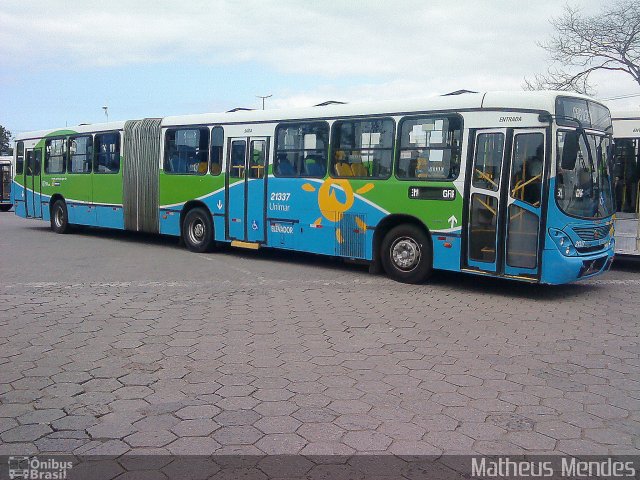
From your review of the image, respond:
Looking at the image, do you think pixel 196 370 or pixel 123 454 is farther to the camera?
pixel 196 370

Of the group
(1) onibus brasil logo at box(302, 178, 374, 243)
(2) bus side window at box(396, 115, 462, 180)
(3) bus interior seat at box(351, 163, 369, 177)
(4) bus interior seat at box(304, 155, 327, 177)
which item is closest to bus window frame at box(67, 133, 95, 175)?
(4) bus interior seat at box(304, 155, 327, 177)

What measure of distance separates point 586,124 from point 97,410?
7.87 meters

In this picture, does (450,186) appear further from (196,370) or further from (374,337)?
(196,370)

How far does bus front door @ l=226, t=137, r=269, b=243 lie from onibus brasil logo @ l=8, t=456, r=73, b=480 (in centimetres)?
889

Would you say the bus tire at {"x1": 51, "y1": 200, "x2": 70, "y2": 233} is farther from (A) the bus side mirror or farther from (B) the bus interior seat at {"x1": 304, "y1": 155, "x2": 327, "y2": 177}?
(A) the bus side mirror

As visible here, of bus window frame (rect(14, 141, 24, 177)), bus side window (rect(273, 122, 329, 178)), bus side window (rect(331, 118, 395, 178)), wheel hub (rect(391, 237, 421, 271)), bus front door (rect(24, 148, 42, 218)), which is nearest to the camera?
wheel hub (rect(391, 237, 421, 271))

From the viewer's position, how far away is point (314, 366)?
5852 mm

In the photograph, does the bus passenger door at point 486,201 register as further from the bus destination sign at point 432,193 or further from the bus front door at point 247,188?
the bus front door at point 247,188

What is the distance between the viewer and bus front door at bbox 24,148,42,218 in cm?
1927

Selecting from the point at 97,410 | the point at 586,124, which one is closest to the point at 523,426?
the point at 97,410

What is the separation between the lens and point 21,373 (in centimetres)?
555

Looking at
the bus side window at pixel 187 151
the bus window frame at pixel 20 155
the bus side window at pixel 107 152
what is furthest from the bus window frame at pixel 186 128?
the bus window frame at pixel 20 155

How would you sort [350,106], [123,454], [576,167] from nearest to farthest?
[123,454], [576,167], [350,106]

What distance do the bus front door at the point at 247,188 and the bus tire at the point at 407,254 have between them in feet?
10.0
